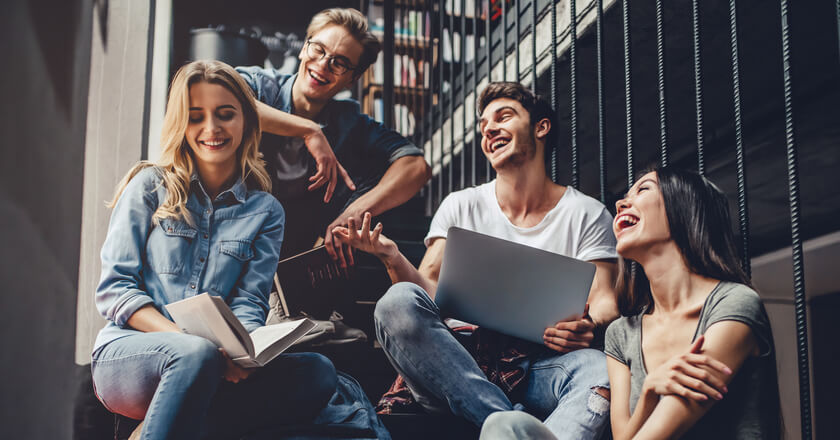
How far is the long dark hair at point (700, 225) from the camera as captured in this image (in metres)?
1.27

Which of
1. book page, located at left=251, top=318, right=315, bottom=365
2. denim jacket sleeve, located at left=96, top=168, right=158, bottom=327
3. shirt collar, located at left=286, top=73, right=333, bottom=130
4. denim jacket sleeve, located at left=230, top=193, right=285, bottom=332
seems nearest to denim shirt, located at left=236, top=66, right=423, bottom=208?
shirt collar, located at left=286, top=73, right=333, bottom=130

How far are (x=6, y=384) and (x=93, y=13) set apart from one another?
92 cm

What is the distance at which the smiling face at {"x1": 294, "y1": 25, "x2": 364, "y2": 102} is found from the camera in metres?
1.88

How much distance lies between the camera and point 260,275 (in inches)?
65.3

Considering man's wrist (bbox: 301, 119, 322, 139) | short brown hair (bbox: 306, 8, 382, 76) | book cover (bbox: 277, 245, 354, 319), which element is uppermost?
short brown hair (bbox: 306, 8, 382, 76)

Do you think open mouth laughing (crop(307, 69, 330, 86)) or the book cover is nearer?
the book cover

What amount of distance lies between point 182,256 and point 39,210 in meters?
0.49

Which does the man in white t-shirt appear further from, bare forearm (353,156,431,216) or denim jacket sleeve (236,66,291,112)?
denim jacket sleeve (236,66,291,112)

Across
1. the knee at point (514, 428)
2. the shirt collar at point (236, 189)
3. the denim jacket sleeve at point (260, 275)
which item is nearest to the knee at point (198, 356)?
the denim jacket sleeve at point (260, 275)

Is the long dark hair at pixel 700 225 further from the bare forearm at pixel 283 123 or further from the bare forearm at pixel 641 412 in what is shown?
the bare forearm at pixel 283 123

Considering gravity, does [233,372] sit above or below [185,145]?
below

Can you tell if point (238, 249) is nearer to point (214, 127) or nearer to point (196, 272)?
point (196, 272)

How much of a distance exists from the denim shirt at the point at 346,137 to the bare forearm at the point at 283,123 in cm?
2

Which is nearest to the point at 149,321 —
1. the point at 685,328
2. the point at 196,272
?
the point at 196,272
